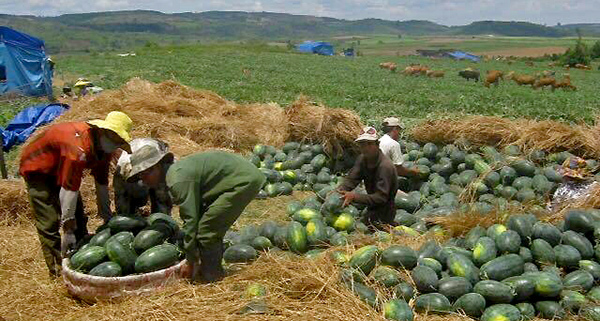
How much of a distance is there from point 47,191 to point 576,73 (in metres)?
53.3

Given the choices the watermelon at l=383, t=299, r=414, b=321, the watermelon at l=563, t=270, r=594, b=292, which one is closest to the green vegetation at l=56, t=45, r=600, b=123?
the watermelon at l=563, t=270, r=594, b=292

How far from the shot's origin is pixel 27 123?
1552 centimetres

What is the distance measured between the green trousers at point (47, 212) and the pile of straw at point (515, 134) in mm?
7805

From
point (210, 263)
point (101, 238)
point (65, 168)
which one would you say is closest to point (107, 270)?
point (101, 238)

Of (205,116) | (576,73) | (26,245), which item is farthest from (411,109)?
(576,73)

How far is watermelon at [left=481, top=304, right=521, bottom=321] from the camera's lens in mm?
5238

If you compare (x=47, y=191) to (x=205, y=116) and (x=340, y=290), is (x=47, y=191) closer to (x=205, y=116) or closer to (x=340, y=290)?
(x=340, y=290)

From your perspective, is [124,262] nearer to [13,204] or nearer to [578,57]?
[13,204]

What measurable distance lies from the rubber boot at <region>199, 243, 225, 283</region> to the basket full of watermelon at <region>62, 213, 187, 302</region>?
8.3 inches

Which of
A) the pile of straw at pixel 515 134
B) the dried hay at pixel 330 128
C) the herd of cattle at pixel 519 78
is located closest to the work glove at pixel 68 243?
the dried hay at pixel 330 128

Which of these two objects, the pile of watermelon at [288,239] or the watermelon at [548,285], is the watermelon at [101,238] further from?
the watermelon at [548,285]

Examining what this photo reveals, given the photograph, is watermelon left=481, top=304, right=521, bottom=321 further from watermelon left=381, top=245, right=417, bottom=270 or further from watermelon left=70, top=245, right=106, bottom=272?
watermelon left=70, top=245, right=106, bottom=272

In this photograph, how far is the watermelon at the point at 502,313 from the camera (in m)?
5.24

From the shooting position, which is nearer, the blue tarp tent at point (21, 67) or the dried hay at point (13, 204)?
the dried hay at point (13, 204)
